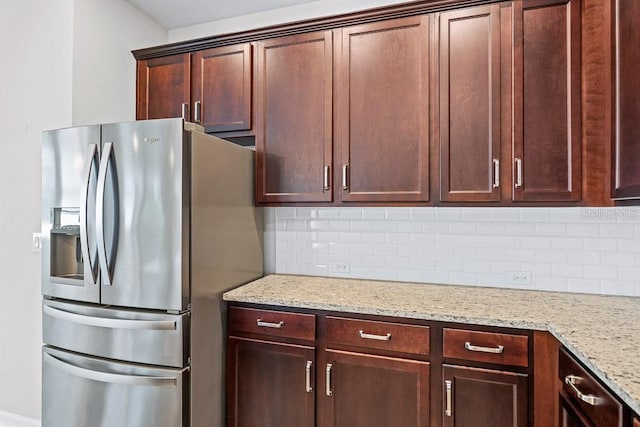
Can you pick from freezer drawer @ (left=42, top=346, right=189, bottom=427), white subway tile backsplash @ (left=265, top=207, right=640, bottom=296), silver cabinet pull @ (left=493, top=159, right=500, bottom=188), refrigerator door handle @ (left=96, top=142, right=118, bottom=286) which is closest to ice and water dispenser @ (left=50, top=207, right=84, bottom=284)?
refrigerator door handle @ (left=96, top=142, right=118, bottom=286)

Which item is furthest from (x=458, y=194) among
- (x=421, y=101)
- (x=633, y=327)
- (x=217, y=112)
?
(x=217, y=112)

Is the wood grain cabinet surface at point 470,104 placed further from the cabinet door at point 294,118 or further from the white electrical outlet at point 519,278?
the cabinet door at point 294,118

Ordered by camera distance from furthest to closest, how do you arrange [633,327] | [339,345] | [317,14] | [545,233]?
1. [317,14]
2. [545,233]
3. [339,345]
4. [633,327]

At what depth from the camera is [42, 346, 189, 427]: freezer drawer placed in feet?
5.69

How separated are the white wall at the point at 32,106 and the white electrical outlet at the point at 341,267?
170 centimetres

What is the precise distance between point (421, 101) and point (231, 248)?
129cm

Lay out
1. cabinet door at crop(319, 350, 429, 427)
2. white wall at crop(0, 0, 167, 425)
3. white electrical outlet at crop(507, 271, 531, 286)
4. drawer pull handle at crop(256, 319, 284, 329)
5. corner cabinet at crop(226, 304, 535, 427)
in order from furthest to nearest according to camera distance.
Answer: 1. white wall at crop(0, 0, 167, 425)
2. white electrical outlet at crop(507, 271, 531, 286)
3. drawer pull handle at crop(256, 319, 284, 329)
4. cabinet door at crop(319, 350, 429, 427)
5. corner cabinet at crop(226, 304, 535, 427)

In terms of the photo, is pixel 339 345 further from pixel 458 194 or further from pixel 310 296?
pixel 458 194

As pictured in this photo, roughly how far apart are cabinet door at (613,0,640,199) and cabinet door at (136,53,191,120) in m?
2.26

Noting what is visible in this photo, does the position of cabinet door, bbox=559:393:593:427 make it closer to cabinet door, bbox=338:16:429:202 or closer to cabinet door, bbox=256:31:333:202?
cabinet door, bbox=338:16:429:202

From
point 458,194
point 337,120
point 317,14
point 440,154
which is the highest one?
point 317,14

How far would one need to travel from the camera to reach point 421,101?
78.3 inches

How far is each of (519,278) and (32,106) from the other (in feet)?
10.0

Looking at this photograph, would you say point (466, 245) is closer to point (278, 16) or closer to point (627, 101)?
point (627, 101)
